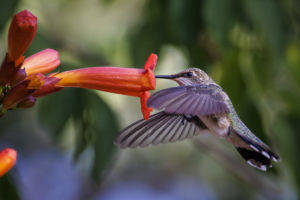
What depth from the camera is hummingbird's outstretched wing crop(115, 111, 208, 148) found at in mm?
3129

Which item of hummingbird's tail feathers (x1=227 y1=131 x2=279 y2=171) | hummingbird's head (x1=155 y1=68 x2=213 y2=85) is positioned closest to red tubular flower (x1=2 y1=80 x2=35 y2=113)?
hummingbird's head (x1=155 y1=68 x2=213 y2=85)

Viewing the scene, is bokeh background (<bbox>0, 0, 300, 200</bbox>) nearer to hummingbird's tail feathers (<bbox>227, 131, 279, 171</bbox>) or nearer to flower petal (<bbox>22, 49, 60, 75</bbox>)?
Answer: hummingbird's tail feathers (<bbox>227, 131, 279, 171</bbox>)

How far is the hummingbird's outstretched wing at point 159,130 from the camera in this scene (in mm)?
3129

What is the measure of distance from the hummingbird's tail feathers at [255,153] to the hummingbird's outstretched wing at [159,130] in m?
0.29

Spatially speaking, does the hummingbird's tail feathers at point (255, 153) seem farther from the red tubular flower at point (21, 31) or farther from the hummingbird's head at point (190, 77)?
the red tubular flower at point (21, 31)

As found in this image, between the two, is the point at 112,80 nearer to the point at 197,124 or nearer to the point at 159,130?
the point at 159,130

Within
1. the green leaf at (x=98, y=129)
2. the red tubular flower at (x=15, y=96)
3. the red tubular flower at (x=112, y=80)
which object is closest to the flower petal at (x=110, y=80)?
the red tubular flower at (x=112, y=80)

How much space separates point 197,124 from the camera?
12.2ft

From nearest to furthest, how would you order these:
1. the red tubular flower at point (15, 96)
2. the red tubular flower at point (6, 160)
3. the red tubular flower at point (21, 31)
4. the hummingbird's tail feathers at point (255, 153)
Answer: the red tubular flower at point (6, 160) → the red tubular flower at point (21, 31) → the red tubular flower at point (15, 96) → the hummingbird's tail feathers at point (255, 153)

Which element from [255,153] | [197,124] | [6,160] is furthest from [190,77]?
[6,160]

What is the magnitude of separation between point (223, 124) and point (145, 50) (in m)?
1.17

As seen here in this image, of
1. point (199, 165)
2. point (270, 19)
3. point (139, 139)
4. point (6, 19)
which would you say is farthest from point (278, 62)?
point (199, 165)

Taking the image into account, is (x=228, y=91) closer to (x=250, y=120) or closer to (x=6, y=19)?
Answer: (x=250, y=120)

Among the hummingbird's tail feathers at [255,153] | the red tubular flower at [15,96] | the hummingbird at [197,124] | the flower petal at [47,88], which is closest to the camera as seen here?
the red tubular flower at [15,96]
